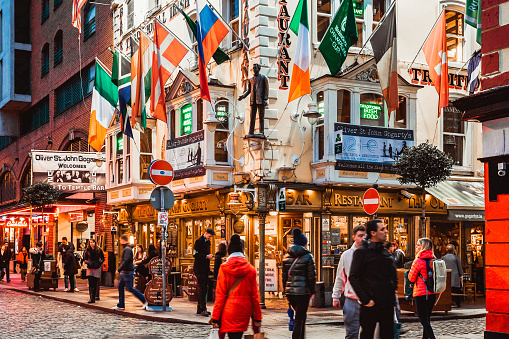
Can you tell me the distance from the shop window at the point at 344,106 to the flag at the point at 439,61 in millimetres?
2441

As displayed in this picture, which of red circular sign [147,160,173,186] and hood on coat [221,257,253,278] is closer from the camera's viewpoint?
hood on coat [221,257,253,278]

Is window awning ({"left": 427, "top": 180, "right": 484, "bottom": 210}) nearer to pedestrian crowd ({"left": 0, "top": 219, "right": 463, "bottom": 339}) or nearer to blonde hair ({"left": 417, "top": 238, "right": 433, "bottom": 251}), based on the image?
blonde hair ({"left": 417, "top": 238, "right": 433, "bottom": 251})

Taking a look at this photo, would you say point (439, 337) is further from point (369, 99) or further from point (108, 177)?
point (108, 177)

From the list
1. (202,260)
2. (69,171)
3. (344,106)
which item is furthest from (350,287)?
(69,171)

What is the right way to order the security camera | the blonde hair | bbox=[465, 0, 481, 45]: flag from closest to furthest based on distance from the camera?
the security camera, the blonde hair, bbox=[465, 0, 481, 45]: flag

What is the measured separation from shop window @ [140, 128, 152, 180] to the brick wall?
619 inches

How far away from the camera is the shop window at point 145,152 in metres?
24.5

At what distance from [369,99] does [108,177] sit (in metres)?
11.9

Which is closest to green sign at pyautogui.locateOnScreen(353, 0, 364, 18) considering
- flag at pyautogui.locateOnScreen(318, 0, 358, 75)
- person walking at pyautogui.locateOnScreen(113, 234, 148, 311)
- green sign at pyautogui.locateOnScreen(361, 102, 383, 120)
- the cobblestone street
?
green sign at pyautogui.locateOnScreen(361, 102, 383, 120)

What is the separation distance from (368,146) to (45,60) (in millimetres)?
27058

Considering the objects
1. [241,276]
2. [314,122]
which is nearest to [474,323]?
[314,122]

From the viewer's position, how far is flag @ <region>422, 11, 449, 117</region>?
59.7ft

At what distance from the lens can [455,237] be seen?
72.2ft

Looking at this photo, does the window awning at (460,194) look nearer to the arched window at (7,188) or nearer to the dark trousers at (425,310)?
the dark trousers at (425,310)
